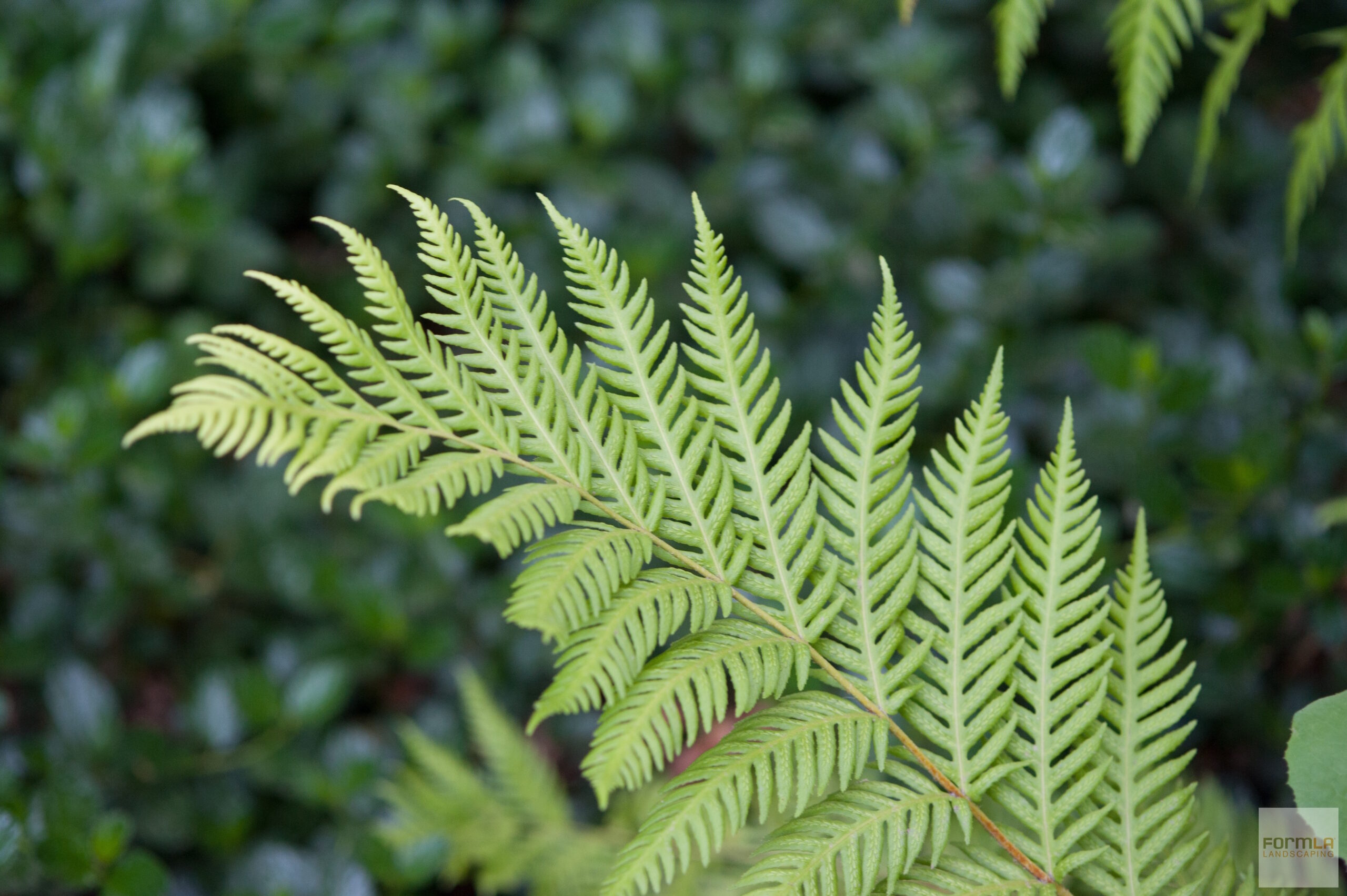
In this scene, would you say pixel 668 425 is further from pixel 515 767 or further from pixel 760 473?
pixel 515 767

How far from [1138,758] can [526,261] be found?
1346 millimetres

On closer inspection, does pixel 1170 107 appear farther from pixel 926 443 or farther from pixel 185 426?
pixel 185 426

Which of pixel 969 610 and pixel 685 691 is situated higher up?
pixel 969 610

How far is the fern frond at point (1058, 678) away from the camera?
0.72 m

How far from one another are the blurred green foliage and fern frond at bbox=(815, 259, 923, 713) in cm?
82

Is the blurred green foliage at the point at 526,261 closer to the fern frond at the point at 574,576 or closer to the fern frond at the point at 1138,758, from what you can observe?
the fern frond at the point at 1138,758

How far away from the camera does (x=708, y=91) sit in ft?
5.85

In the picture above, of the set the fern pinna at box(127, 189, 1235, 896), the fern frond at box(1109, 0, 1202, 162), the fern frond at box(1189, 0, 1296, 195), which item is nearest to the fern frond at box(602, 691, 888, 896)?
the fern pinna at box(127, 189, 1235, 896)

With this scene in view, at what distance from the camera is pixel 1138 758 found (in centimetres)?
76

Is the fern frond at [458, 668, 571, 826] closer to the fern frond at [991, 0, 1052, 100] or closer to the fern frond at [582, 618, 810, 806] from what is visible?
the fern frond at [582, 618, 810, 806]

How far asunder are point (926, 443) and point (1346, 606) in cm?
67

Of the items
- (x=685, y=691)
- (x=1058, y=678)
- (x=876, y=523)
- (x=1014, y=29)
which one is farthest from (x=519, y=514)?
(x=1014, y=29)

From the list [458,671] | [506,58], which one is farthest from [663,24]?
[458,671]

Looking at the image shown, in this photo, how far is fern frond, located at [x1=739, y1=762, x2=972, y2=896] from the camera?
2.18 feet
